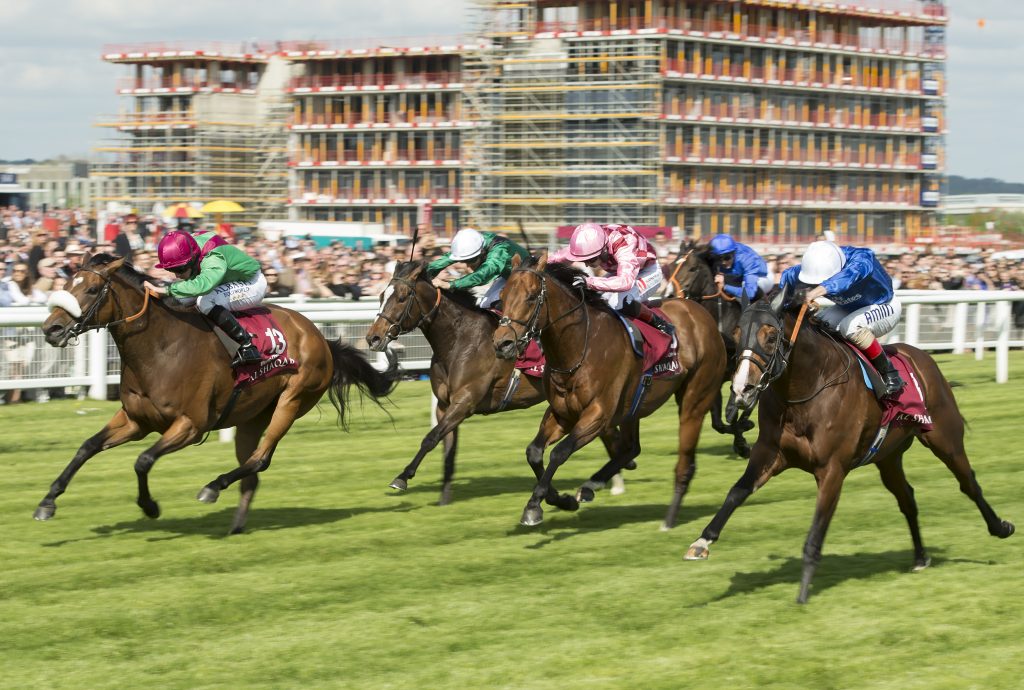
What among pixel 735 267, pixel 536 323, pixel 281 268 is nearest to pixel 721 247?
pixel 735 267

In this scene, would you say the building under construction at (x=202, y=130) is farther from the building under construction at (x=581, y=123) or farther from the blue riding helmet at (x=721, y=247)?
the blue riding helmet at (x=721, y=247)

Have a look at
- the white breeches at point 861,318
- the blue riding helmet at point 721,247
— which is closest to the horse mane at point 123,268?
the white breeches at point 861,318

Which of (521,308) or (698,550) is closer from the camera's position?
(698,550)

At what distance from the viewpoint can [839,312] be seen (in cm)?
613

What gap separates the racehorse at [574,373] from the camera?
6531mm

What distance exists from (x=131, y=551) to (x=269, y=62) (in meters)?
57.9

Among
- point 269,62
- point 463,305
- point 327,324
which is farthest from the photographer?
point 269,62

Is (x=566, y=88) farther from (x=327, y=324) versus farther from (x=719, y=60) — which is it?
(x=327, y=324)

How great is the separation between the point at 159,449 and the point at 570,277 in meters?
2.19

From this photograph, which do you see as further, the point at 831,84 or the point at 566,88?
the point at 831,84

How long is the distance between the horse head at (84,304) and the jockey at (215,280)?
0.24 metres

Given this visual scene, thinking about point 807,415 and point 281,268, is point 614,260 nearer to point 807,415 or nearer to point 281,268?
point 807,415

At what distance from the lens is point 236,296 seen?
7.34 metres

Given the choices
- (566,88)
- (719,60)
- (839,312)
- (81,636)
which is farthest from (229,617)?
(719,60)
